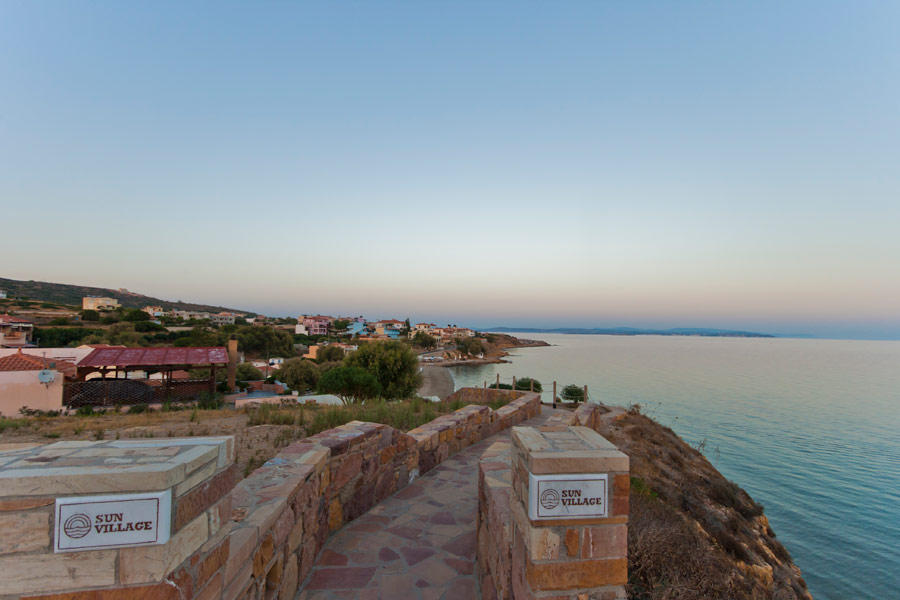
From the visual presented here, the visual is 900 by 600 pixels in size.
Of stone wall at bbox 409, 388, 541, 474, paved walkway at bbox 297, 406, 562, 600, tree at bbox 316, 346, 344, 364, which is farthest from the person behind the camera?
tree at bbox 316, 346, 344, 364

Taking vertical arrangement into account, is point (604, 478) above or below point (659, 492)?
above

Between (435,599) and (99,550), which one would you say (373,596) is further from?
(99,550)

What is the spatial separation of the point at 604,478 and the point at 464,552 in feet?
7.35

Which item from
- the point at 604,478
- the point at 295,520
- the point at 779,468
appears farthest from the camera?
the point at 779,468

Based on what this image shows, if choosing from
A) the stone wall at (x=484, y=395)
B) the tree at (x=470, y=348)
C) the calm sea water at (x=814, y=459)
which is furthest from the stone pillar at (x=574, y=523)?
the tree at (x=470, y=348)

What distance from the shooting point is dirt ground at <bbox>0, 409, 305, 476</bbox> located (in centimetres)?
562

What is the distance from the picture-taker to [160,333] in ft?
142

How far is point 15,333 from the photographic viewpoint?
33.2m

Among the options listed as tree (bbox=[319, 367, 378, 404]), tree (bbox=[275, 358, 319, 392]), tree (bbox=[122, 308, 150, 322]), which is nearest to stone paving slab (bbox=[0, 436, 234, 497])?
tree (bbox=[319, 367, 378, 404])

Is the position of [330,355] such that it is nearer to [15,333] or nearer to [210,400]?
[210,400]

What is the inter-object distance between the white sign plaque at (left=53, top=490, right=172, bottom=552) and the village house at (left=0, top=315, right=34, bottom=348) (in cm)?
3886

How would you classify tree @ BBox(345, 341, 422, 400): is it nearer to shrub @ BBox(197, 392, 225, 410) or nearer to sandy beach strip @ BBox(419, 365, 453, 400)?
shrub @ BBox(197, 392, 225, 410)

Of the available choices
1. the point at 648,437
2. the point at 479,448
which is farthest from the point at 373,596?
the point at 648,437

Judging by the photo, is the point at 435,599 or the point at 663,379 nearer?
the point at 435,599
